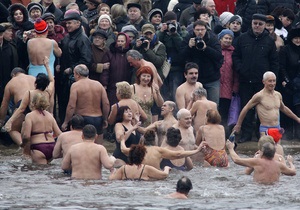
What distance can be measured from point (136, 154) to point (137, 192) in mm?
652

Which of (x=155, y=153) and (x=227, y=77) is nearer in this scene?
(x=155, y=153)

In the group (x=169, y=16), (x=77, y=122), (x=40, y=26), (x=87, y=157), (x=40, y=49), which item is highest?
(x=169, y=16)

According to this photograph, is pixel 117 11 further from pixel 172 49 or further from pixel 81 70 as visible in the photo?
pixel 81 70

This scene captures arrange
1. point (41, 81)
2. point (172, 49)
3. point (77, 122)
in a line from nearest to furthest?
1. point (77, 122)
2. point (41, 81)
3. point (172, 49)

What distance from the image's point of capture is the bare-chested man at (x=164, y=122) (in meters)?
25.7

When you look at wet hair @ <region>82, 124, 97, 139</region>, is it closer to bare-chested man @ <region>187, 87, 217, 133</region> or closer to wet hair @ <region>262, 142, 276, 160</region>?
wet hair @ <region>262, 142, 276, 160</region>

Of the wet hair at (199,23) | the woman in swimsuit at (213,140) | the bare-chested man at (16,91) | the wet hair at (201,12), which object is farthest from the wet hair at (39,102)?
the wet hair at (201,12)

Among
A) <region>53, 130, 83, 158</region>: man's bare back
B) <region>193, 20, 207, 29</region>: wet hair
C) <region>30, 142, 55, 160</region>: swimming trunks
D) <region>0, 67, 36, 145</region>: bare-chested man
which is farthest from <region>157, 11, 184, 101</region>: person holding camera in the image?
<region>53, 130, 83, 158</region>: man's bare back

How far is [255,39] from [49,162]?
5.17m

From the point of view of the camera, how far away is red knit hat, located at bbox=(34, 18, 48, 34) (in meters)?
26.7

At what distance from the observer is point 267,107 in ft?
88.9

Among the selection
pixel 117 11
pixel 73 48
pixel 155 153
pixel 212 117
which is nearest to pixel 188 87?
pixel 212 117

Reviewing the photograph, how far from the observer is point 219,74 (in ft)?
92.1

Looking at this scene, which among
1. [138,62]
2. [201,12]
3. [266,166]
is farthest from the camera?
[201,12]
